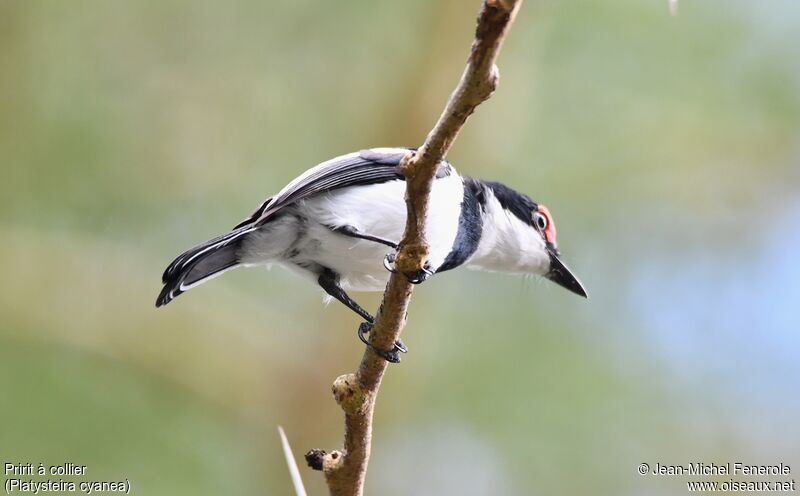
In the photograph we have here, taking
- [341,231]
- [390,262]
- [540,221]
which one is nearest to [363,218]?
[341,231]

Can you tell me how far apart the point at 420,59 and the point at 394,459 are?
233cm

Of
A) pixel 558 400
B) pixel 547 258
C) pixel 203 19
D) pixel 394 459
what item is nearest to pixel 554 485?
pixel 558 400

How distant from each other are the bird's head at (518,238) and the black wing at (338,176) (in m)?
0.58

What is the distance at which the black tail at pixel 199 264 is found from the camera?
321 centimetres

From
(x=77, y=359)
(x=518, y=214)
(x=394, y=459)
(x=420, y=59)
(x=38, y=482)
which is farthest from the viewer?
(x=420, y=59)

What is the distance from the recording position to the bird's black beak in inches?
164

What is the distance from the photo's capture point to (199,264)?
3.34 metres

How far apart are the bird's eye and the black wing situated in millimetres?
849

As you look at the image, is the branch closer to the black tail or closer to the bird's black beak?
the black tail

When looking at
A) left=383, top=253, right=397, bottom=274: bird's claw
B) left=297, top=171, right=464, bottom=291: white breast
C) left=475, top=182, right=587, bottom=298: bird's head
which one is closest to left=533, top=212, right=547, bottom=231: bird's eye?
left=475, top=182, right=587, bottom=298: bird's head

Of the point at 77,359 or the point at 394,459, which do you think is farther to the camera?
the point at 394,459

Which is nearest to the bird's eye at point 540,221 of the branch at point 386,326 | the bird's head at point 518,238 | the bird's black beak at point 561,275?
the bird's head at point 518,238

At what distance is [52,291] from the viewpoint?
181 inches

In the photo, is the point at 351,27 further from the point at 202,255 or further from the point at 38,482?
the point at 38,482
